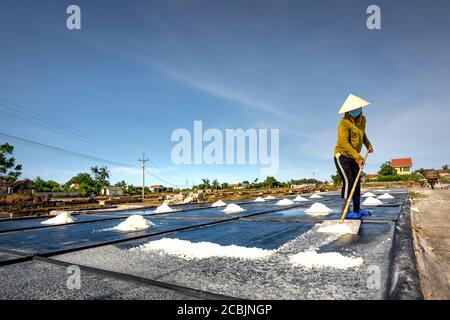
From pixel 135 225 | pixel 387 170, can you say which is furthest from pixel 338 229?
pixel 387 170

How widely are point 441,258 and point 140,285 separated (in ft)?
7.70

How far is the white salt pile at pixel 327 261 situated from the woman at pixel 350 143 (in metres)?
2.26

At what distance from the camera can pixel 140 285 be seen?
153cm

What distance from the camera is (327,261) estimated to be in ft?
5.88

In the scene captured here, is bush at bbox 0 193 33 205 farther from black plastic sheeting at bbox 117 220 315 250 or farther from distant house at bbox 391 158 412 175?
distant house at bbox 391 158 412 175

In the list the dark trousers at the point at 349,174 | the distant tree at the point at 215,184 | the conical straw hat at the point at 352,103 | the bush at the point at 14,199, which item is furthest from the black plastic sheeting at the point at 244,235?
the distant tree at the point at 215,184

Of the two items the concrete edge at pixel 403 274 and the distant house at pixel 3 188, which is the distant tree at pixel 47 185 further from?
the concrete edge at pixel 403 274

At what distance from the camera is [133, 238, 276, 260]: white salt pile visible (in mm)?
2119

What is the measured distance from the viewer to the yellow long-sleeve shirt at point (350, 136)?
3.94 m

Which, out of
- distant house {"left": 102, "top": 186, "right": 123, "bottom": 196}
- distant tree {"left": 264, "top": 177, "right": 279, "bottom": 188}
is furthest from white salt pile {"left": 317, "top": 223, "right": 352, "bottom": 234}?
distant house {"left": 102, "top": 186, "right": 123, "bottom": 196}

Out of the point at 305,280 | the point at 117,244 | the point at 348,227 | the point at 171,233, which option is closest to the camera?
the point at 305,280

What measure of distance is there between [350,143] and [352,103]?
605 millimetres
